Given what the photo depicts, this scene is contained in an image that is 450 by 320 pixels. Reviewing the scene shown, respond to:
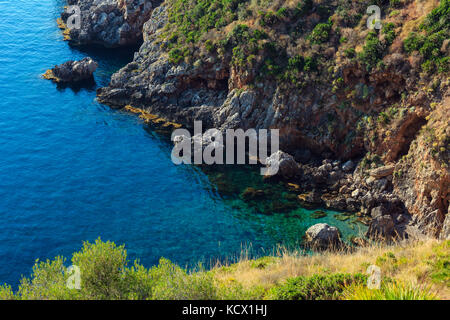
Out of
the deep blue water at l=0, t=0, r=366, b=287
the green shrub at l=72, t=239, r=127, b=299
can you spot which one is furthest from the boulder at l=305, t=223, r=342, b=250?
the green shrub at l=72, t=239, r=127, b=299

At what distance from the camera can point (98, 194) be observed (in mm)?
47469

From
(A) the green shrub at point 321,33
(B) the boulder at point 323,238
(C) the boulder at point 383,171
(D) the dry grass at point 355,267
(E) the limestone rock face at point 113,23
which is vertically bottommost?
(B) the boulder at point 323,238

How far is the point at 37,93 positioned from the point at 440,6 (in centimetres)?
5482

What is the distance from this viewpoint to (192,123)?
58.6 metres

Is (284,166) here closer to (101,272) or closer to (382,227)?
(382,227)

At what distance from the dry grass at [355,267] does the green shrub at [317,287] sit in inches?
103

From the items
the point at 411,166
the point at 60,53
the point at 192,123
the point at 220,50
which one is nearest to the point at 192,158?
the point at 192,123

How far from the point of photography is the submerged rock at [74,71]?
6981 centimetres

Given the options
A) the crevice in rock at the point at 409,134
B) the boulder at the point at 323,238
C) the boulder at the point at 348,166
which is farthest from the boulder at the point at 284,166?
the crevice in rock at the point at 409,134

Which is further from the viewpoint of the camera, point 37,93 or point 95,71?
point 95,71

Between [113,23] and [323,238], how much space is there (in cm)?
5926

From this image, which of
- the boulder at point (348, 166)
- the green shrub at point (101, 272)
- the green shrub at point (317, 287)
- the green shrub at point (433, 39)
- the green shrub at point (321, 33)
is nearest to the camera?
the green shrub at point (317, 287)

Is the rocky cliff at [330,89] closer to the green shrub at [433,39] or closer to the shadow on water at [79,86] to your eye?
the green shrub at [433,39]
